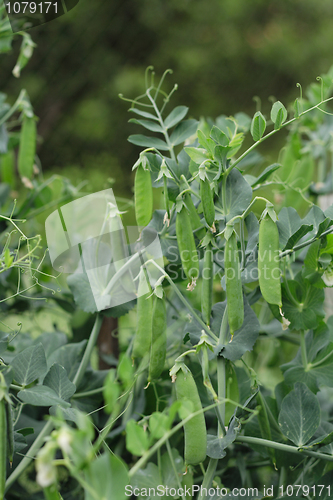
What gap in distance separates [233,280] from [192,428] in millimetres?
130

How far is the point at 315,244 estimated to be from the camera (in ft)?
1.35

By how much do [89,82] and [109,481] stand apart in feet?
12.7

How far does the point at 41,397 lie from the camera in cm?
36

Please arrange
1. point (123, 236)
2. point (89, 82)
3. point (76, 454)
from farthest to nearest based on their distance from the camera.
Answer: point (89, 82) < point (123, 236) < point (76, 454)

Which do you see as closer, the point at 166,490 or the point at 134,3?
the point at 166,490

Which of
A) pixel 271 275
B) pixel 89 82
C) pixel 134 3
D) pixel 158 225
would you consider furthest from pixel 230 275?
pixel 134 3

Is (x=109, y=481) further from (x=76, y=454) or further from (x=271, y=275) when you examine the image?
(x=271, y=275)

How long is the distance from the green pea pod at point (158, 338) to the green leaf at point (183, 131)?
0.71ft

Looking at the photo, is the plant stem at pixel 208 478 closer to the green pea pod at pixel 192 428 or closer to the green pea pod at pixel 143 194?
the green pea pod at pixel 192 428

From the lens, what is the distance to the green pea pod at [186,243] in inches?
14.9

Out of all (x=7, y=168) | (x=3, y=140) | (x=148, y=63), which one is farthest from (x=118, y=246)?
(x=148, y=63)

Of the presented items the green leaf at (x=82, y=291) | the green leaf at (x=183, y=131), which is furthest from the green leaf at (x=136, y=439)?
the green leaf at (x=183, y=131)

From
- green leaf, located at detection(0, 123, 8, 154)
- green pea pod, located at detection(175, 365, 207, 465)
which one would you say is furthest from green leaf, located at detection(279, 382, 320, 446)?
green leaf, located at detection(0, 123, 8, 154)

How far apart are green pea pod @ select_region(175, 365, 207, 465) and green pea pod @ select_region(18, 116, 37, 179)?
52cm
